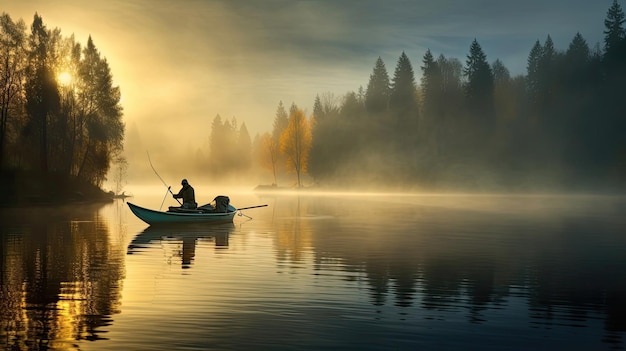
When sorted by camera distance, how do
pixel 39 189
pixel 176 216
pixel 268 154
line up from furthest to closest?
pixel 268 154, pixel 39 189, pixel 176 216

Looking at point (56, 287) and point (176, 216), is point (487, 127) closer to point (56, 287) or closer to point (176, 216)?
point (176, 216)

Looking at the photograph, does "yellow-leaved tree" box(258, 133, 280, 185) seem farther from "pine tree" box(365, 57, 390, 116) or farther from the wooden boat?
the wooden boat

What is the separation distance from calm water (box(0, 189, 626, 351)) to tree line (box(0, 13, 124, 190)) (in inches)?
1368

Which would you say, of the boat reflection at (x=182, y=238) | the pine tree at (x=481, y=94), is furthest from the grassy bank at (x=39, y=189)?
the pine tree at (x=481, y=94)

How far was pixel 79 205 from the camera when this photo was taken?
2778 inches

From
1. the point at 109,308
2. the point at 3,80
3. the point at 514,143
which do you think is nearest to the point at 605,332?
the point at 109,308

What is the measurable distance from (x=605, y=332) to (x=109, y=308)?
470 inches

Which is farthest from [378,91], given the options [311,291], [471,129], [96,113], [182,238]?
[311,291]

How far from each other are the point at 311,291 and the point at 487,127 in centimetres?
10780

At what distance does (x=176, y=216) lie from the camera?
134 feet

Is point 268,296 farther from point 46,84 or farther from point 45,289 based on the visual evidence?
point 46,84

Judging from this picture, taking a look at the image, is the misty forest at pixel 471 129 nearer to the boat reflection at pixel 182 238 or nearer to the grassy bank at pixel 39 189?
the grassy bank at pixel 39 189

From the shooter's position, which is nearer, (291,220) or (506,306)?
(506,306)

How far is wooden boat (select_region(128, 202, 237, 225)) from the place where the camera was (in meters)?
40.1
